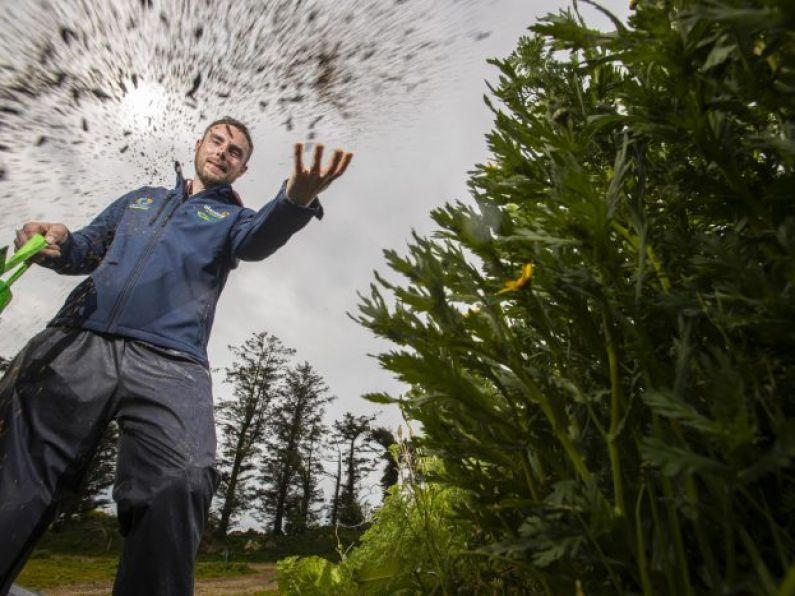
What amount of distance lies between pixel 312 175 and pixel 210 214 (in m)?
0.94

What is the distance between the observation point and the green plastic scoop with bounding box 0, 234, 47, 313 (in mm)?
2523

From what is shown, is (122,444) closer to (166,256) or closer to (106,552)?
(166,256)

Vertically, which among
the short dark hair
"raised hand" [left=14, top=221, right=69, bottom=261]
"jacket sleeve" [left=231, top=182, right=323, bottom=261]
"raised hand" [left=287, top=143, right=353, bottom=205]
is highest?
the short dark hair

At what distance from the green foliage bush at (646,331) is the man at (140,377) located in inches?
62.7

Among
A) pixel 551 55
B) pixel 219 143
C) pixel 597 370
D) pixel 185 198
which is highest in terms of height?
Result: pixel 219 143

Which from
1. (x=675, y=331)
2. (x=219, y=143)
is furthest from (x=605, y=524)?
(x=219, y=143)

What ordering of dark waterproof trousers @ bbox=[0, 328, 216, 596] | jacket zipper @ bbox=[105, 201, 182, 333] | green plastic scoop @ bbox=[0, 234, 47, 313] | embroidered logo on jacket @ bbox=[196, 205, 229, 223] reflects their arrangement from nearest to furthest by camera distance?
dark waterproof trousers @ bbox=[0, 328, 216, 596] < green plastic scoop @ bbox=[0, 234, 47, 313] < jacket zipper @ bbox=[105, 201, 182, 333] < embroidered logo on jacket @ bbox=[196, 205, 229, 223]

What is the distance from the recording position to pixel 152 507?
218 cm

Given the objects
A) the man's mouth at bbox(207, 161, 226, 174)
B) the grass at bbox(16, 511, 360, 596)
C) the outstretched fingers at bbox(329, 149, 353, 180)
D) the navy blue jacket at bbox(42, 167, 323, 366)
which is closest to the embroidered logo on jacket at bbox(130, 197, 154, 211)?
the navy blue jacket at bbox(42, 167, 323, 366)

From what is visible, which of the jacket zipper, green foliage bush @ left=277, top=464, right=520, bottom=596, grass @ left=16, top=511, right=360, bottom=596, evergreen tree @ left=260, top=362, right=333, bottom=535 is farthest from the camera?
evergreen tree @ left=260, top=362, right=333, bottom=535

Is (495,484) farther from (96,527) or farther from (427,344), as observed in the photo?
(96,527)

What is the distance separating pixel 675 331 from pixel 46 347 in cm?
301

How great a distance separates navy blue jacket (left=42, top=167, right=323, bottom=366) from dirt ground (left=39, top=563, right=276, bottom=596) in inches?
496

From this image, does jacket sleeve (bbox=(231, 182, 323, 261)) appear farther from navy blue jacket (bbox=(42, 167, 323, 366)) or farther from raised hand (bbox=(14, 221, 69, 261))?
raised hand (bbox=(14, 221, 69, 261))
